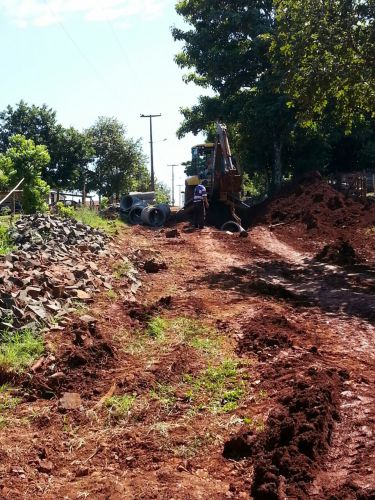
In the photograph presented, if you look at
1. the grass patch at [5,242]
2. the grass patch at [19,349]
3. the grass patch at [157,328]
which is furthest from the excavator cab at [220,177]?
the grass patch at [19,349]

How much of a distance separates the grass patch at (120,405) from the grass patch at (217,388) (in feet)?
1.81

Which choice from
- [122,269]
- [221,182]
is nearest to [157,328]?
[122,269]

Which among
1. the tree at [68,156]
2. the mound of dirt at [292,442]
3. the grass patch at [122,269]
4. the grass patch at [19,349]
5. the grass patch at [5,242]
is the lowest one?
the mound of dirt at [292,442]

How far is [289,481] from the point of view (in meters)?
3.51

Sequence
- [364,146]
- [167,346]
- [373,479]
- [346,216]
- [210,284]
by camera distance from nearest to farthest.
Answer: [373,479] → [167,346] → [210,284] → [346,216] → [364,146]

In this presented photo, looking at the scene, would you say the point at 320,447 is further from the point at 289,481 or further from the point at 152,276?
the point at 152,276

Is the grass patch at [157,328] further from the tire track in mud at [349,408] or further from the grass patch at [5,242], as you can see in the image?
the grass patch at [5,242]

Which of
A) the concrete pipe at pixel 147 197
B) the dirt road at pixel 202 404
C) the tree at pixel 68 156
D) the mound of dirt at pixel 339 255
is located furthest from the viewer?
the tree at pixel 68 156

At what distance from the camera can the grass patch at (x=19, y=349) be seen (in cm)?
561

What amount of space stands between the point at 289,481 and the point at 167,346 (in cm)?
329

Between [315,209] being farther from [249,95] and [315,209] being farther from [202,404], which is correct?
[202,404]

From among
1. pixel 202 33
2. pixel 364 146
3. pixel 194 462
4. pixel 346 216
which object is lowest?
pixel 194 462

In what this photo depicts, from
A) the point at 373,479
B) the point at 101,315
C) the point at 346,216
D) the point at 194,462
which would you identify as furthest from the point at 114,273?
the point at 346,216

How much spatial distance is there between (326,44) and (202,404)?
10790mm
